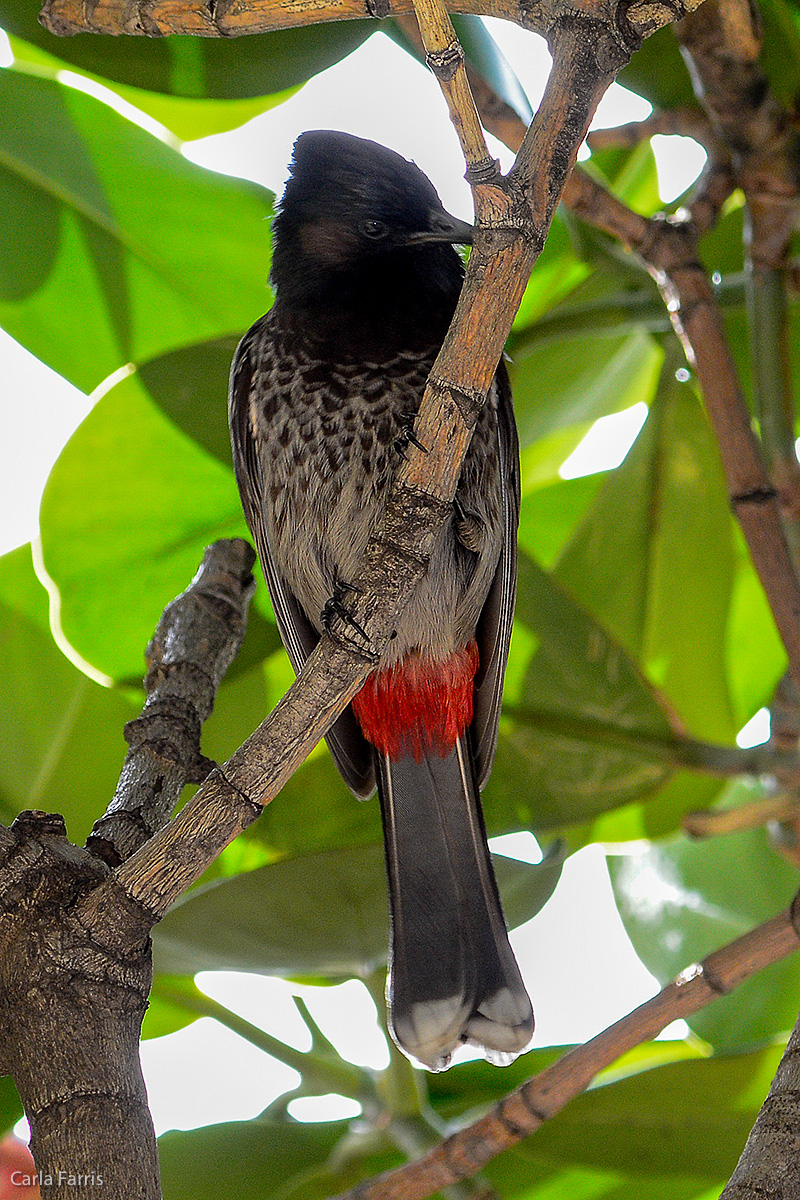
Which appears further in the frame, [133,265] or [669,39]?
[133,265]

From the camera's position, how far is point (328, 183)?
174cm

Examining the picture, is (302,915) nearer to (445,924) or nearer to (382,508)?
(445,924)

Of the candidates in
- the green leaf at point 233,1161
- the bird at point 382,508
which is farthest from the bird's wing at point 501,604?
the green leaf at point 233,1161

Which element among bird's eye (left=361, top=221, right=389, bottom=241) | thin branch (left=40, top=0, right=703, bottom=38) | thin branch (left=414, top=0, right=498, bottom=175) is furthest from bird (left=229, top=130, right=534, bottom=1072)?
thin branch (left=414, top=0, right=498, bottom=175)

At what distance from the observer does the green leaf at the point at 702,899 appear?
182 centimetres

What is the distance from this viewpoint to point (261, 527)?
1700mm

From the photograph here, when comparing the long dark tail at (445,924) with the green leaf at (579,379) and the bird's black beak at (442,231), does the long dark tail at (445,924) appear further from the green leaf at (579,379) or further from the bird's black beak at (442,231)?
the bird's black beak at (442,231)

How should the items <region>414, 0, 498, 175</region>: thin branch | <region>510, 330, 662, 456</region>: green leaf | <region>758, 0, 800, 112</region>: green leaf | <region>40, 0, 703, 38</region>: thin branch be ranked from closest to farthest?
<region>414, 0, 498, 175</region>: thin branch → <region>40, 0, 703, 38</region>: thin branch → <region>758, 0, 800, 112</region>: green leaf → <region>510, 330, 662, 456</region>: green leaf

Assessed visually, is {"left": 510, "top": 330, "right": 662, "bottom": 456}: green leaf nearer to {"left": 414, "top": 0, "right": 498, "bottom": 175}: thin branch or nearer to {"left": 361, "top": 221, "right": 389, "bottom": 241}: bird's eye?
{"left": 361, "top": 221, "right": 389, "bottom": 241}: bird's eye

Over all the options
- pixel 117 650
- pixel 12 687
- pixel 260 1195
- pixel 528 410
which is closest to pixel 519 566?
pixel 528 410

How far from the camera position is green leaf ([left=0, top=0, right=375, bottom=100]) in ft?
4.99

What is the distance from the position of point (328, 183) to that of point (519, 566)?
25.7 inches

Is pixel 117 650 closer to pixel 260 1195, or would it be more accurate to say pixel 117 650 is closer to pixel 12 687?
pixel 12 687

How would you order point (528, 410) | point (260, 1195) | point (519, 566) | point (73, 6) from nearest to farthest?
point (73, 6) → point (260, 1195) → point (519, 566) → point (528, 410)
